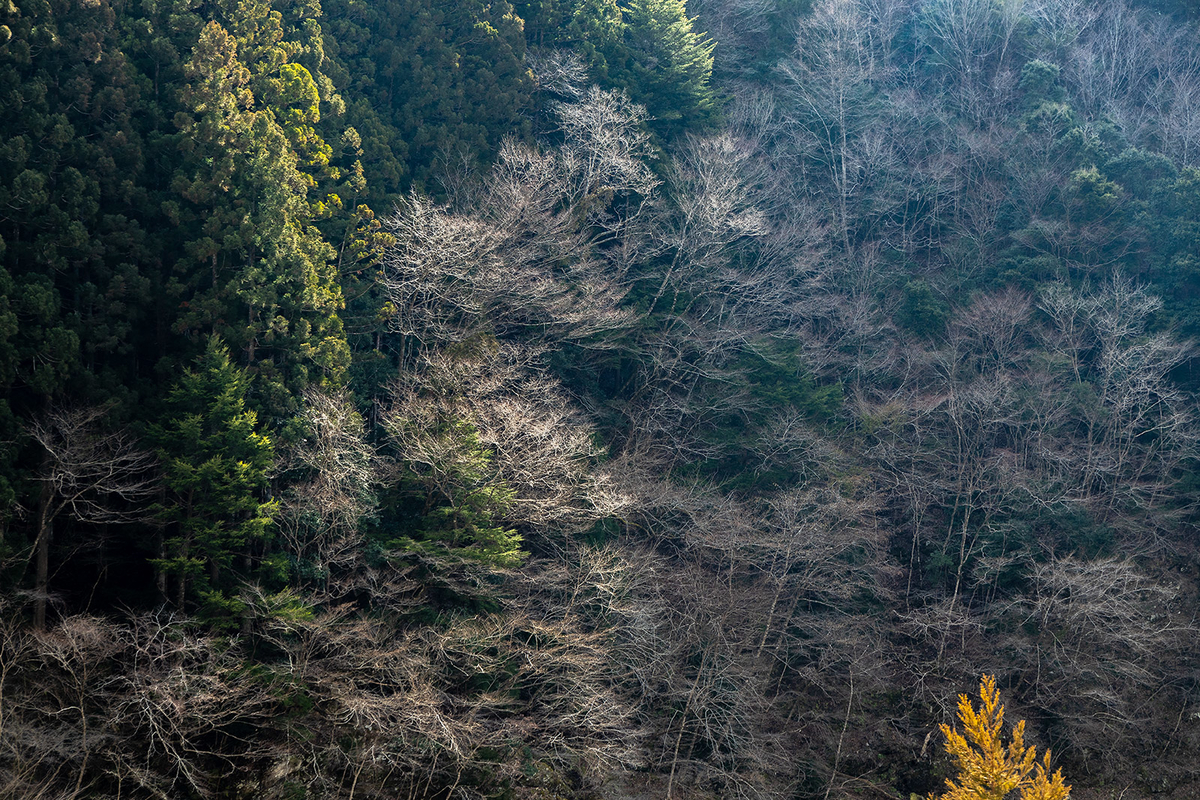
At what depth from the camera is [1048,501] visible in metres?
19.9

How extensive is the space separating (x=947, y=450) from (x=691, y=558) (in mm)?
6076

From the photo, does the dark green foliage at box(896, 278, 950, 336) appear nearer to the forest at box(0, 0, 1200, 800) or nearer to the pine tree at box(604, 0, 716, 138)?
the forest at box(0, 0, 1200, 800)

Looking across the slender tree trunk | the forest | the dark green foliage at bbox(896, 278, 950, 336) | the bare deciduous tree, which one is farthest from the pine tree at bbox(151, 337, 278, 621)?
the dark green foliage at bbox(896, 278, 950, 336)

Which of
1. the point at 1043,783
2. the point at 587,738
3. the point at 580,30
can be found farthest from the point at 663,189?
the point at 1043,783

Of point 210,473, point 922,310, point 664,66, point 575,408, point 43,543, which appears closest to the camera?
point 43,543

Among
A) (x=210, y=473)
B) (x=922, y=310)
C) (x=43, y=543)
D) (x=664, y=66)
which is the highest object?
(x=664, y=66)

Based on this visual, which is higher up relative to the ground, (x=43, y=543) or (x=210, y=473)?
(x=210, y=473)

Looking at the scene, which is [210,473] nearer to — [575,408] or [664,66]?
[575,408]

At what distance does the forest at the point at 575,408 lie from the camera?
1362cm

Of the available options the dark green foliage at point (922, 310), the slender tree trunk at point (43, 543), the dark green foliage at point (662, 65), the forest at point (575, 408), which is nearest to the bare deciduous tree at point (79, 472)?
the slender tree trunk at point (43, 543)

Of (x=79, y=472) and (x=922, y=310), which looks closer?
(x=79, y=472)

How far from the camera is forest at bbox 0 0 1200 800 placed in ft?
44.7

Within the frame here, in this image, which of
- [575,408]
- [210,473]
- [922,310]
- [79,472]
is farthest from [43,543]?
[922,310]

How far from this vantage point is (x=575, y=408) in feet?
58.7
